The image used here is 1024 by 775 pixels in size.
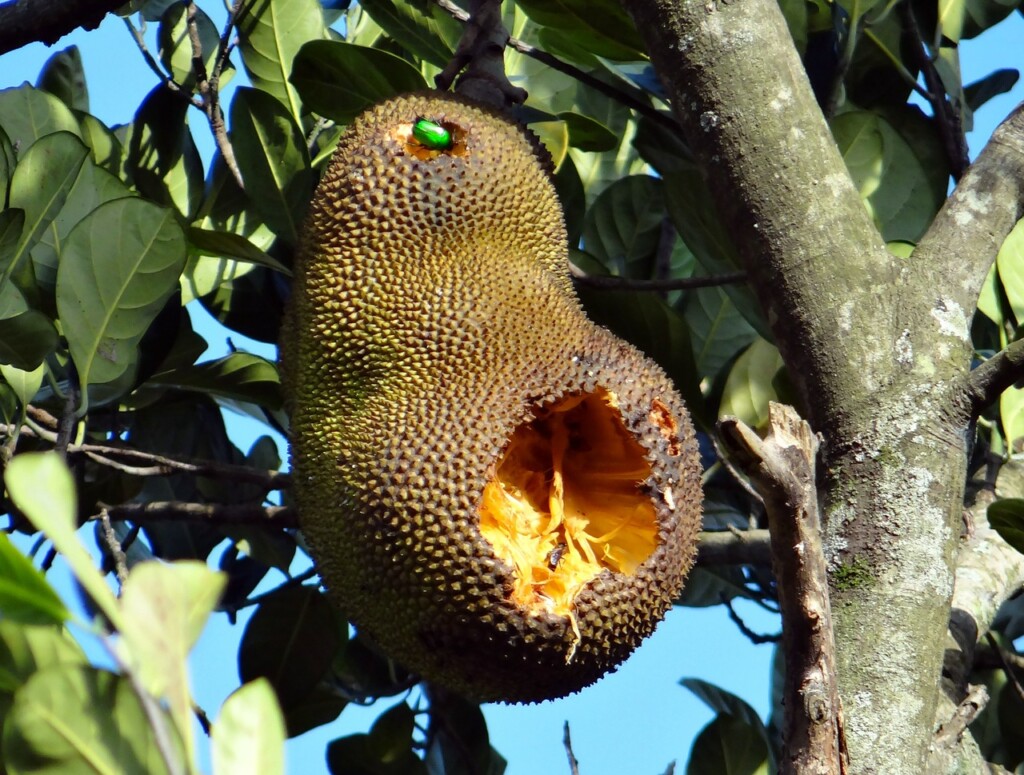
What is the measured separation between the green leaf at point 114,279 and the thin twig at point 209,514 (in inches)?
5.8

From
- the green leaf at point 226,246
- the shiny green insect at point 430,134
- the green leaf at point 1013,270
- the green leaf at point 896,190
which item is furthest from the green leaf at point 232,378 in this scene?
the green leaf at point 1013,270

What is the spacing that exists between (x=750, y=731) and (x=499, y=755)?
0.40 metres

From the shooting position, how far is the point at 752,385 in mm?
1450

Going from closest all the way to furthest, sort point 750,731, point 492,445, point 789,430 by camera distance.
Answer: point 789,430 < point 492,445 < point 750,731

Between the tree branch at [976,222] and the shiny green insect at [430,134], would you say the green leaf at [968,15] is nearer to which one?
the tree branch at [976,222]

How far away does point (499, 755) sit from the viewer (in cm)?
173

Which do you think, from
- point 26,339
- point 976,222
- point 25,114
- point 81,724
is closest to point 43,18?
point 25,114

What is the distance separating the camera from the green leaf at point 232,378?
1.49 meters

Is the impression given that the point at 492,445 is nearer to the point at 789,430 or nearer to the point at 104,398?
the point at 789,430

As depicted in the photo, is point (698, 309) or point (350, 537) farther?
point (698, 309)

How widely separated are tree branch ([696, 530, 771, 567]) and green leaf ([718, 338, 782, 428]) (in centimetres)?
15

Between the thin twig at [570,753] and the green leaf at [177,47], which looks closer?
the thin twig at [570,753]

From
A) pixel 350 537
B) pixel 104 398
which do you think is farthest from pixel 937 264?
pixel 104 398

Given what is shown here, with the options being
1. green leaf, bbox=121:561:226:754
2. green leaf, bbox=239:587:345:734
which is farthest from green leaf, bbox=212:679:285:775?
green leaf, bbox=239:587:345:734
